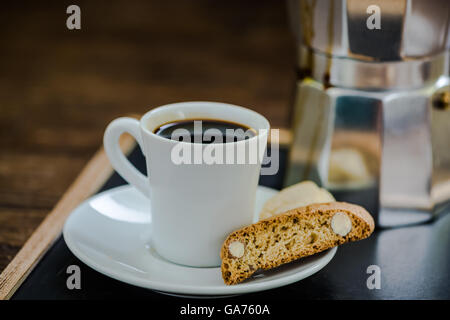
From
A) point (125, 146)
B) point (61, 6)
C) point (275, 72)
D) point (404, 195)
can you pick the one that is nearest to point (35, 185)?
point (125, 146)

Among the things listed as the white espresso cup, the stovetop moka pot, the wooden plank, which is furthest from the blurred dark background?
the stovetop moka pot

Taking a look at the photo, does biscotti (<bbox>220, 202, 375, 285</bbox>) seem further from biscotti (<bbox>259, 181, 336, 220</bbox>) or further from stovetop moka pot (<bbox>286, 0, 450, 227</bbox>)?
stovetop moka pot (<bbox>286, 0, 450, 227</bbox>)

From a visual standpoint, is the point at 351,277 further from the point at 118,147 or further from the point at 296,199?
the point at 118,147

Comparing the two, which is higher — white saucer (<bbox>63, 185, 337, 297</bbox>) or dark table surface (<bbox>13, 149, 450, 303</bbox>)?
white saucer (<bbox>63, 185, 337, 297</bbox>)

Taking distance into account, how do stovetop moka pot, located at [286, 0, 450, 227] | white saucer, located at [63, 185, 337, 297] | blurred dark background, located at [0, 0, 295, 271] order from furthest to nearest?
blurred dark background, located at [0, 0, 295, 271], stovetop moka pot, located at [286, 0, 450, 227], white saucer, located at [63, 185, 337, 297]

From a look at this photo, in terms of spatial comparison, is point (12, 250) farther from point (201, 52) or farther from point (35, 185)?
point (201, 52)

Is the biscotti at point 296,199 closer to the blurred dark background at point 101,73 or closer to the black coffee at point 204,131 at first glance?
the black coffee at point 204,131
